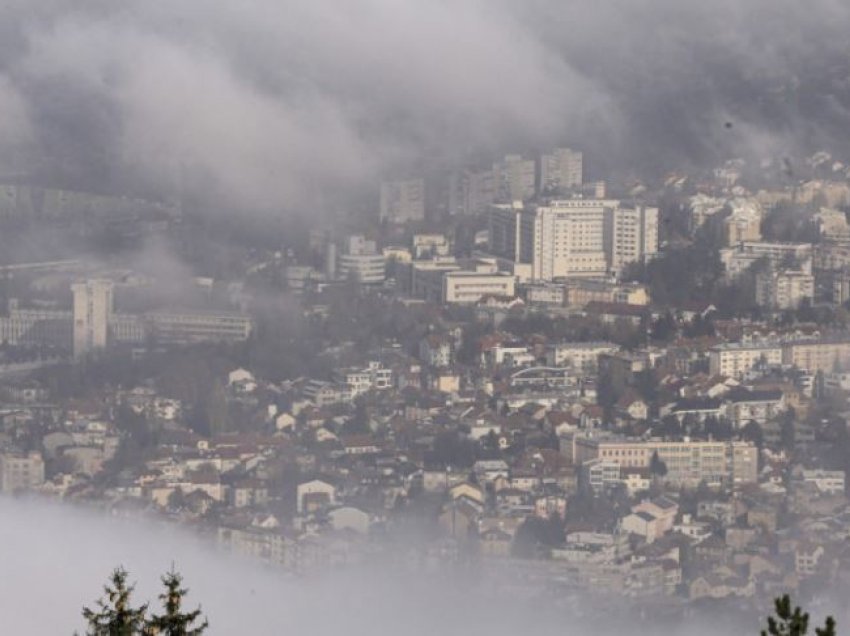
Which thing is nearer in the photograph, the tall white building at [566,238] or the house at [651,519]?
the house at [651,519]

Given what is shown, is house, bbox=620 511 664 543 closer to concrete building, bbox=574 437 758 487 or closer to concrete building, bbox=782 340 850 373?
concrete building, bbox=574 437 758 487

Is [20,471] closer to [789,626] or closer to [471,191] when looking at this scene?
[471,191]

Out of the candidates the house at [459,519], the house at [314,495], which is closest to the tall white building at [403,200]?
the house at [314,495]

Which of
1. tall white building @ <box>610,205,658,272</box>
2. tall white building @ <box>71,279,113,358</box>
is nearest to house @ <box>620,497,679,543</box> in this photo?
tall white building @ <box>71,279,113,358</box>

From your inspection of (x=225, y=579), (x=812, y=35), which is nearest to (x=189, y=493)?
(x=225, y=579)

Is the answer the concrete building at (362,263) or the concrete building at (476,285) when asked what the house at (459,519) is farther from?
the concrete building at (362,263)

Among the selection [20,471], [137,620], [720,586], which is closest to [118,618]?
[137,620]
